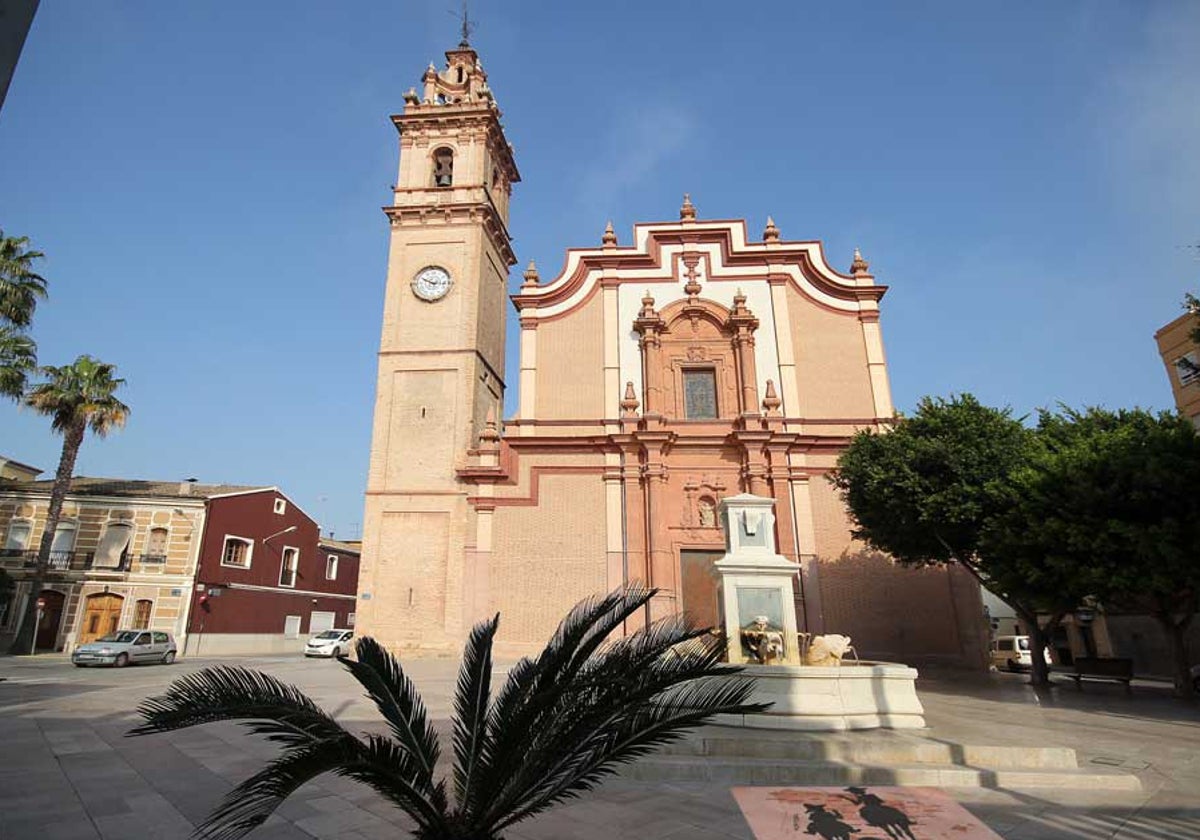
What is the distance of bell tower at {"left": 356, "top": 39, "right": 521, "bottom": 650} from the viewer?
835 inches

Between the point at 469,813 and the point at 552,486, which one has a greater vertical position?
the point at 552,486

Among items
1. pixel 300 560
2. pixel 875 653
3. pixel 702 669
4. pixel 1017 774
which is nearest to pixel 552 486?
pixel 875 653

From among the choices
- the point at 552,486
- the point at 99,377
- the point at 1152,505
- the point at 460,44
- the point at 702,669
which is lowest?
the point at 702,669

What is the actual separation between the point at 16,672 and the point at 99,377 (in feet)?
42.5

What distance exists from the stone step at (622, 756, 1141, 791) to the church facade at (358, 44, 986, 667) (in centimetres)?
1330

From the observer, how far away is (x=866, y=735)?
26.4 feet

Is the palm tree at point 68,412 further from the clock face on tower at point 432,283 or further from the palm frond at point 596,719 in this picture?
the palm frond at point 596,719

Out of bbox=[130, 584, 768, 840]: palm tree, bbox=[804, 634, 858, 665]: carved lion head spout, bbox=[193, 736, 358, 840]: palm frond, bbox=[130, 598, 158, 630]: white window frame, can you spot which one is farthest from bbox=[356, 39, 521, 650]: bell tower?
bbox=[193, 736, 358, 840]: palm frond

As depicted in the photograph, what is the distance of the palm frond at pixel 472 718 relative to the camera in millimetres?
4031

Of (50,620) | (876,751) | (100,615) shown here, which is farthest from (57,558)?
(876,751)

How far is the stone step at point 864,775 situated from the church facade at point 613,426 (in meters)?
13.3

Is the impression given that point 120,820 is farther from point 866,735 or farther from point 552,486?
point 552,486

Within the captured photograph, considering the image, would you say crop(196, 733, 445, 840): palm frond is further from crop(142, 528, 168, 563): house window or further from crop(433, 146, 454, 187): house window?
crop(142, 528, 168, 563): house window

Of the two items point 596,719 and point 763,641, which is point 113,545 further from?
point 596,719
